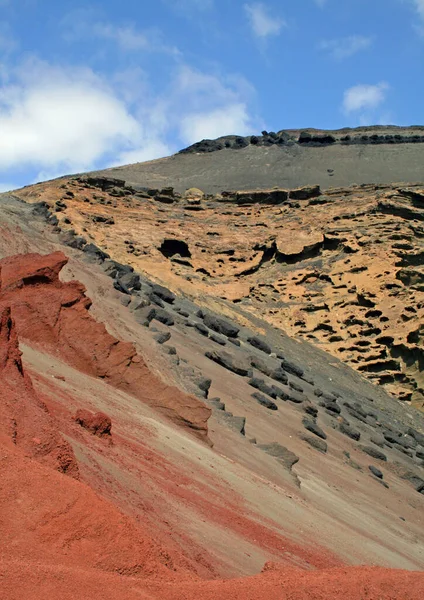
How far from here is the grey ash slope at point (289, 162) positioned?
5516 centimetres

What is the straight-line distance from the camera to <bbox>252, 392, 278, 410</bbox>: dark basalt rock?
15984 millimetres

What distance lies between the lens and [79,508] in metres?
4.57

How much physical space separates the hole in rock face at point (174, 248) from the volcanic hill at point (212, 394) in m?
0.08

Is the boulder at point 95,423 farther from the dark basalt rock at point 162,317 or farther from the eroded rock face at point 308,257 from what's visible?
the eroded rock face at point 308,257

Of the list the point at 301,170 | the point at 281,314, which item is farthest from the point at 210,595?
the point at 301,170

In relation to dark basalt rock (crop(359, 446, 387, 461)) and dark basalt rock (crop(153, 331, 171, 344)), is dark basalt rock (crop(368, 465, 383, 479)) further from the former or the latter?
dark basalt rock (crop(153, 331, 171, 344))

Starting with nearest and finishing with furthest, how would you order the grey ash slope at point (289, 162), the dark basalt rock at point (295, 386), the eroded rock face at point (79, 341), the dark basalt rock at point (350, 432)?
the eroded rock face at point (79, 341) → the dark basalt rock at point (350, 432) → the dark basalt rock at point (295, 386) → the grey ash slope at point (289, 162)

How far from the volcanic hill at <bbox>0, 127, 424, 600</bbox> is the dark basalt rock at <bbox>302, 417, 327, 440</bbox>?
0.30 meters

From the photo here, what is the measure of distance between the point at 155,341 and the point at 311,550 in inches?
301

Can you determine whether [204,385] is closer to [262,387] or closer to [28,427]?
[262,387]

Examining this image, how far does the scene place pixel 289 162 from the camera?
60500 mm

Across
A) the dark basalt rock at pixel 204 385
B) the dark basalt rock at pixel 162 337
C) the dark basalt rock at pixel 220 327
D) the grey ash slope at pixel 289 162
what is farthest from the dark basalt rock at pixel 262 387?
the grey ash slope at pixel 289 162

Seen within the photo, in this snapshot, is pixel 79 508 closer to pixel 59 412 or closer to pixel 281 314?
pixel 59 412

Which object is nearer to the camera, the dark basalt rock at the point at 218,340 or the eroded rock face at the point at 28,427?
the eroded rock face at the point at 28,427
